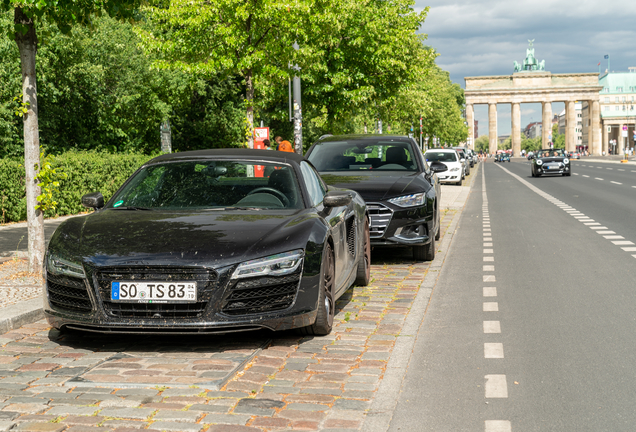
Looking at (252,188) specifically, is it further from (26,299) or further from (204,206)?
(26,299)

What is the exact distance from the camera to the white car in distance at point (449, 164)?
3453 cm

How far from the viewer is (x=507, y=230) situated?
1420 centimetres

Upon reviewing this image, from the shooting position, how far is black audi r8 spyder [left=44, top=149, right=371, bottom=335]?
16.3 feet

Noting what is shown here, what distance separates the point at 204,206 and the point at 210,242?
39.4 inches

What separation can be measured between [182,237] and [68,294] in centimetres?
85

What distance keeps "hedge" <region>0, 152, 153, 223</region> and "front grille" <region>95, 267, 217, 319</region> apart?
8651 millimetres

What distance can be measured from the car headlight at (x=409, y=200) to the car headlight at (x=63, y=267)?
16.0ft

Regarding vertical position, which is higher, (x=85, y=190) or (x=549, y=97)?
(x=549, y=97)

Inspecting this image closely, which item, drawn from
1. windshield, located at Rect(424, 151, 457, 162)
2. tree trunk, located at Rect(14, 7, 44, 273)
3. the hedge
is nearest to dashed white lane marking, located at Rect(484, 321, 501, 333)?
tree trunk, located at Rect(14, 7, 44, 273)

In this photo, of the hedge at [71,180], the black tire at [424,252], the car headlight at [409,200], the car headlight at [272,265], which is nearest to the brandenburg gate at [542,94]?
the hedge at [71,180]

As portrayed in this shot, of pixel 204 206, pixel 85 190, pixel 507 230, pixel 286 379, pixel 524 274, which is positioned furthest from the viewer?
pixel 85 190

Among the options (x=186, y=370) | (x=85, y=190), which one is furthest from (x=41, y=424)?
(x=85, y=190)

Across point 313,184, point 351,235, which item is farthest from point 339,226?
point 351,235

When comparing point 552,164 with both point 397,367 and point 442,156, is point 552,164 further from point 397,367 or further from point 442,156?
point 397,367
